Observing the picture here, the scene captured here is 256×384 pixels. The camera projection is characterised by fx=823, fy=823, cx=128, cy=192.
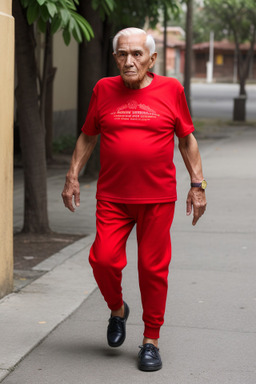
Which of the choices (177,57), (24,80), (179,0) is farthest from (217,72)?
(24,80)

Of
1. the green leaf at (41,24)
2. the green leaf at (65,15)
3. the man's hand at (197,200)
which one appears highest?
the green leaf at (65,15)

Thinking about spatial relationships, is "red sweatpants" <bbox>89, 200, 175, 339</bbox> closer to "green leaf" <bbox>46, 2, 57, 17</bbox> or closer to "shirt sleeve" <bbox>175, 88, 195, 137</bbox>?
"shirt sleeve" <bbox>175, 88, 195, 137</bbox>

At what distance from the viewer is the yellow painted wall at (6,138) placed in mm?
5949

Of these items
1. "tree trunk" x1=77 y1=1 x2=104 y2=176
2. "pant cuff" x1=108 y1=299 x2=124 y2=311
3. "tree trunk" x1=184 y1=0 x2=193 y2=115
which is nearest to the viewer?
"pant cuff" x1=108 y1=299 x2=124 y2=311

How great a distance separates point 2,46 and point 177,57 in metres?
93.4

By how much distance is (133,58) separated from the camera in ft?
14.8

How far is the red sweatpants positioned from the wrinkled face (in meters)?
0.72

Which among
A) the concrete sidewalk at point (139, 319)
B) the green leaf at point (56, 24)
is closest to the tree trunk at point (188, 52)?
the concrete sidewalk at point (139, 319)

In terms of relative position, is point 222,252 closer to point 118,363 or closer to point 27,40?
point 27,40

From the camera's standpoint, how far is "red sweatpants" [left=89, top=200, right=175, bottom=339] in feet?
15.2

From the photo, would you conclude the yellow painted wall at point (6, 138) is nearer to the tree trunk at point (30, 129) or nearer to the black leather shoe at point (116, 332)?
the black leather shoe at point (116, 332)

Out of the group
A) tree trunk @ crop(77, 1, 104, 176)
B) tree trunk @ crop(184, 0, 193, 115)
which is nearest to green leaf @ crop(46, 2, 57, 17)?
tree trunk @ crop(77, 1, 104, 176)

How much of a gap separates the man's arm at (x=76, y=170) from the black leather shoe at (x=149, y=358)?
91 centimetres

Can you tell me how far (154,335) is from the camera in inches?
187
